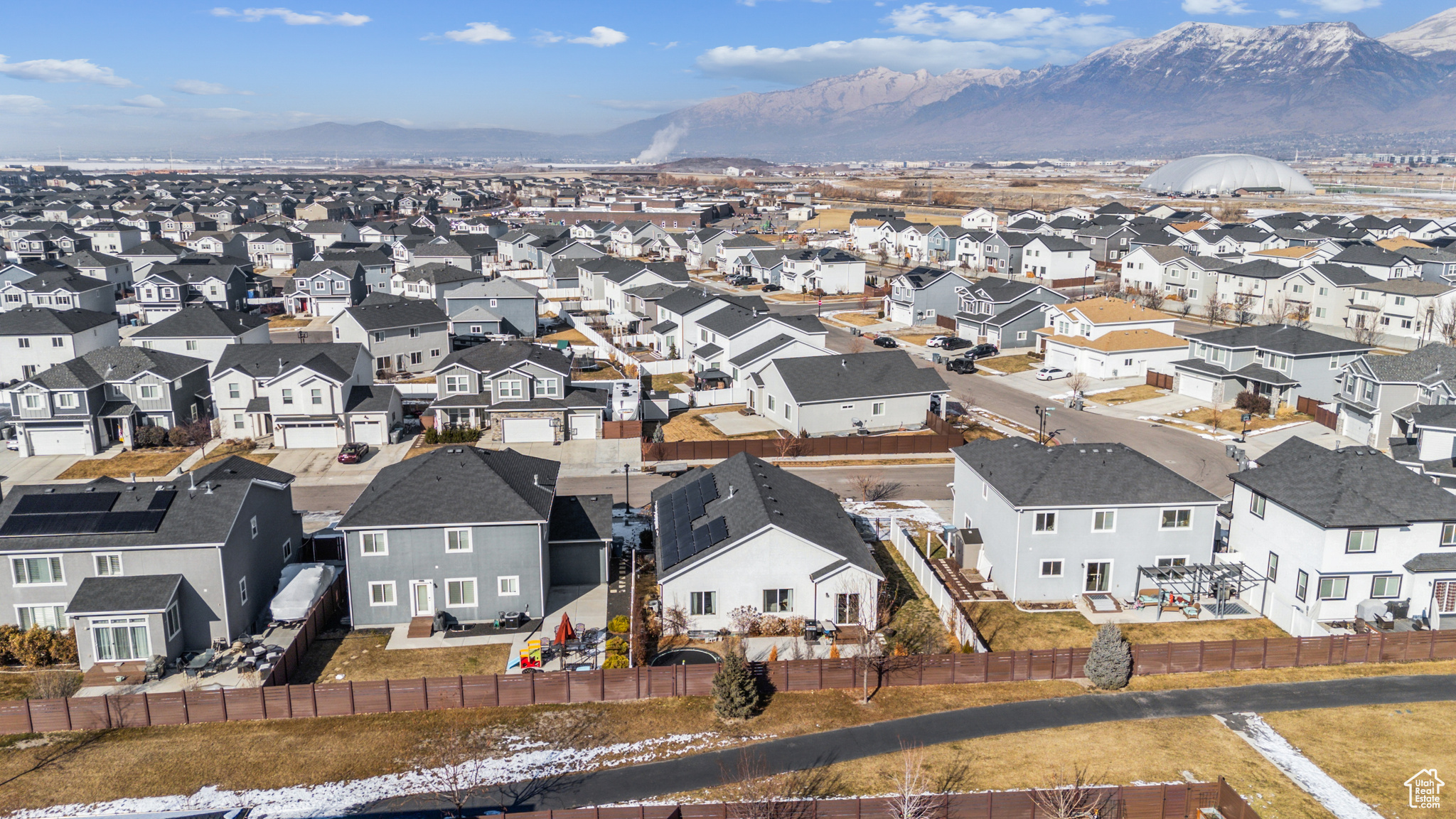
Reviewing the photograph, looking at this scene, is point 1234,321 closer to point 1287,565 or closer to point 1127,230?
point 1127,230

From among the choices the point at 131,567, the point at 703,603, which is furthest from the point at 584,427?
the point at 131,567

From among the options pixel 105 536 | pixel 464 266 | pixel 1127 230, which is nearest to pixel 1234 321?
pixel 1127 230

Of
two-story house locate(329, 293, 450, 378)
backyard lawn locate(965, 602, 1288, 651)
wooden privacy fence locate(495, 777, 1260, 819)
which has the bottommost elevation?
backyard lawn locate(965, 602, 1288, 651)

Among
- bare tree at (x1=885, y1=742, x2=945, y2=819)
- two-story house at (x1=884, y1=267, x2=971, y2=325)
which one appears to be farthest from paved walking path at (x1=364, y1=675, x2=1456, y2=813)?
two-story house at (x1=884, y1=267, x2=971, y2=325)

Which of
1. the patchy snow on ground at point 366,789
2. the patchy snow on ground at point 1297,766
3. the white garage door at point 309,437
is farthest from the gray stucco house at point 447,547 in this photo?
the white garage door at point 309,437

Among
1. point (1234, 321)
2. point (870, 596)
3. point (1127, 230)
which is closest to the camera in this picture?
point (870, 596)

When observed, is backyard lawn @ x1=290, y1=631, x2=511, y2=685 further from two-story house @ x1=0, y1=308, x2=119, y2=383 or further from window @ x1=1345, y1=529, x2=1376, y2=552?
two-story house @ x1=0, y1=308, x2=119, y2=383
